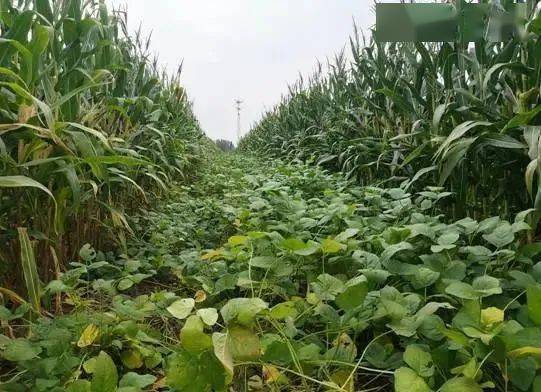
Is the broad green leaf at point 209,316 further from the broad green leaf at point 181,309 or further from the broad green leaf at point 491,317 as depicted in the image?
the broad green leaf at point 491,317

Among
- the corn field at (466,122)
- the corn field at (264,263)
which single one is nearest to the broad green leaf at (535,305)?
the corn field at (264,263)

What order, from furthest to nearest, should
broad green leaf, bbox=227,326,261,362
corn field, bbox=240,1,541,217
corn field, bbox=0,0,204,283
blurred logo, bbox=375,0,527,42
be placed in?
blurred logo, bbox=375,0,527,42, corn field, bbox=240,1,541,217, corn field, bbox=0,0,204,283, broad green leaf, bbox=227,326,261,362

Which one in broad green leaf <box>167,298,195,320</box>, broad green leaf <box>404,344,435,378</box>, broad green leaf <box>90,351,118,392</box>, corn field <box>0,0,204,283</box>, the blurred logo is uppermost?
the blurred logo

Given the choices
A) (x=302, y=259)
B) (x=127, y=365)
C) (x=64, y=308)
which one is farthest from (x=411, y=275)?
(x=64, y=308)

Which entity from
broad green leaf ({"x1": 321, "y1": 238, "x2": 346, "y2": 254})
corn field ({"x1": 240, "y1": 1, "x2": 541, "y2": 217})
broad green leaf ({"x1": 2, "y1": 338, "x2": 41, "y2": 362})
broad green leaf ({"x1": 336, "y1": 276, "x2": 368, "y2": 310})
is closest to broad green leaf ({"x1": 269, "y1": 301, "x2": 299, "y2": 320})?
broad green leaf ({"x1": 336, "y1": 276, "x2": 368, "y2": 310})

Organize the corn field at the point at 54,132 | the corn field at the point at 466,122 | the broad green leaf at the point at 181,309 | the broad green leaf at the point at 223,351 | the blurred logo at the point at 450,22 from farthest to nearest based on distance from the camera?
the blurred logo at the point at 450,22, the corn field at the point at 466,122, the corn field at the point at 54,132, the broad green leaf at the point at 181,309, the broad green leaf at the point at 223,351

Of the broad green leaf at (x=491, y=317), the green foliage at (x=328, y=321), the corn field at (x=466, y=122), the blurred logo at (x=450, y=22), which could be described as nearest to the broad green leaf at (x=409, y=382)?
the green foliage at (x=328, y=321)

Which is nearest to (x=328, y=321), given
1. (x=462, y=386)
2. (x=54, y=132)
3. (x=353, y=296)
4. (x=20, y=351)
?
(x=353, y=296)

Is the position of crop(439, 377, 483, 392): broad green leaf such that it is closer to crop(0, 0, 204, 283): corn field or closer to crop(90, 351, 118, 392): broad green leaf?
crop(90, 351, 118, 392): broad green leaf

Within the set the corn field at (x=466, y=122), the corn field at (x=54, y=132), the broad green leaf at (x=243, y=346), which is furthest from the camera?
the corn field at (x=466, y=122)

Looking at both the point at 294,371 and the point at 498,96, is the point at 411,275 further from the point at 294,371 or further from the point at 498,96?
the point at 498,96

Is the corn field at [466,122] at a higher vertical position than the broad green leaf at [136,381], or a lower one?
higher

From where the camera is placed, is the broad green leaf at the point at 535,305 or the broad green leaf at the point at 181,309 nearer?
the broad green leaf at the point at 535,305

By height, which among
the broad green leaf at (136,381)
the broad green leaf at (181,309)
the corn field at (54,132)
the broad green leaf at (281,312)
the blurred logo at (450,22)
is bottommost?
the broad green leaf at (136,381)
